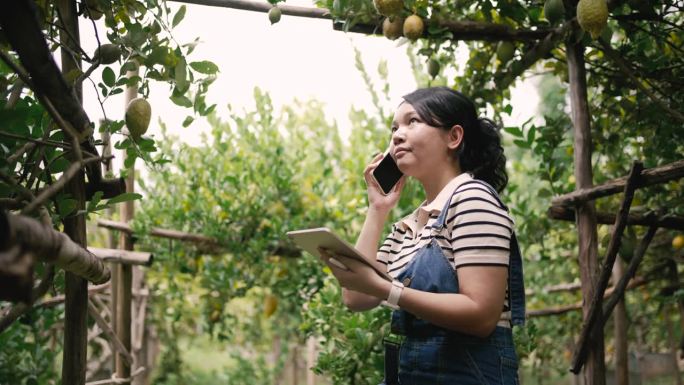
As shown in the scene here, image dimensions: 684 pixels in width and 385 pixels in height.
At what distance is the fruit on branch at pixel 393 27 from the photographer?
2137 millimetres

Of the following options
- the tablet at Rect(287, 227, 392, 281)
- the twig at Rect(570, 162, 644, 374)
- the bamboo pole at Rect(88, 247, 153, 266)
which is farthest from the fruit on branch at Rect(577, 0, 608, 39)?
the bamboo pole at Rect(88, 247, 153, 266)

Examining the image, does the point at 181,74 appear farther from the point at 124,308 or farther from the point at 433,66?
the point at 124,308

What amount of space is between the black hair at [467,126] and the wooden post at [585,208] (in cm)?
66

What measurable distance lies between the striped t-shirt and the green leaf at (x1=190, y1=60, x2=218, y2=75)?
56 centimetres

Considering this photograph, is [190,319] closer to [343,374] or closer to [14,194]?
[343,374]

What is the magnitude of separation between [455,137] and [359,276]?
17.3 inches

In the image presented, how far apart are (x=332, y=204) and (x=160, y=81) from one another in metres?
2.41

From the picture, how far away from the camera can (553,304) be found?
199 inches

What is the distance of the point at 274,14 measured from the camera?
2006 mm

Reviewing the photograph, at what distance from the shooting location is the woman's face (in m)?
1.41

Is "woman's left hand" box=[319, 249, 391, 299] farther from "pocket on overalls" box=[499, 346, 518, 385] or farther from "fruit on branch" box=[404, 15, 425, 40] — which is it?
"fruit on branch" box=[404, 15, 425, 40]

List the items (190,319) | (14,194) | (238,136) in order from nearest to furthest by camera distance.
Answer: (14,194) < (238,136) < (190,319)

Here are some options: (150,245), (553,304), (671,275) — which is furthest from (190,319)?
(671,275)

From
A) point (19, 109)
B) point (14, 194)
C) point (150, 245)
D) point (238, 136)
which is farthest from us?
point (238, 136)
